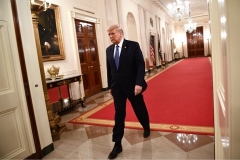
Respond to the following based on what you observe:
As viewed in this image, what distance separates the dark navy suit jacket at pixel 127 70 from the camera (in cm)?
221

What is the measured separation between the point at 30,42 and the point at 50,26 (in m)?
2.65

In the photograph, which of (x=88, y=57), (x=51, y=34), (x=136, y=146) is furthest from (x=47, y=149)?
(x=88, y=57)

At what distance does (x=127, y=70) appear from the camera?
223 centimetres

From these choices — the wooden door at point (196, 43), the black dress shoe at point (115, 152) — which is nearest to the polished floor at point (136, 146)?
the black dress shoe at point (115, 152)

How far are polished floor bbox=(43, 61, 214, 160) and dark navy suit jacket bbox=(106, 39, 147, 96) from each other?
28.9 inches

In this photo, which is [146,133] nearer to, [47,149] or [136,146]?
[136,146]

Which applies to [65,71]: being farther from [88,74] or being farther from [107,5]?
[107,5]

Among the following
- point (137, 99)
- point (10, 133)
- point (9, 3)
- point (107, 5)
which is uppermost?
point (107, 5)

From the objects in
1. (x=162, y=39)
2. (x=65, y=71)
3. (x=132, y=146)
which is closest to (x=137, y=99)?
(x=132, y=146)

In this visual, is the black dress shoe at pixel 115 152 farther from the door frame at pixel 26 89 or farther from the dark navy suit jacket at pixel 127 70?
the door frame at pixel 26 89

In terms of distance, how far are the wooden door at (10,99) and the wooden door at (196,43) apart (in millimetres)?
20902

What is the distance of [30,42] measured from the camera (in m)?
2.28

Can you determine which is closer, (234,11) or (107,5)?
(234,11)

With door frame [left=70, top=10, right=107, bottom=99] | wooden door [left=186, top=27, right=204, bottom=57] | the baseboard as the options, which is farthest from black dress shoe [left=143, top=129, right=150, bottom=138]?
wooden door [left=186, top=27, right=204, bottom=57]
